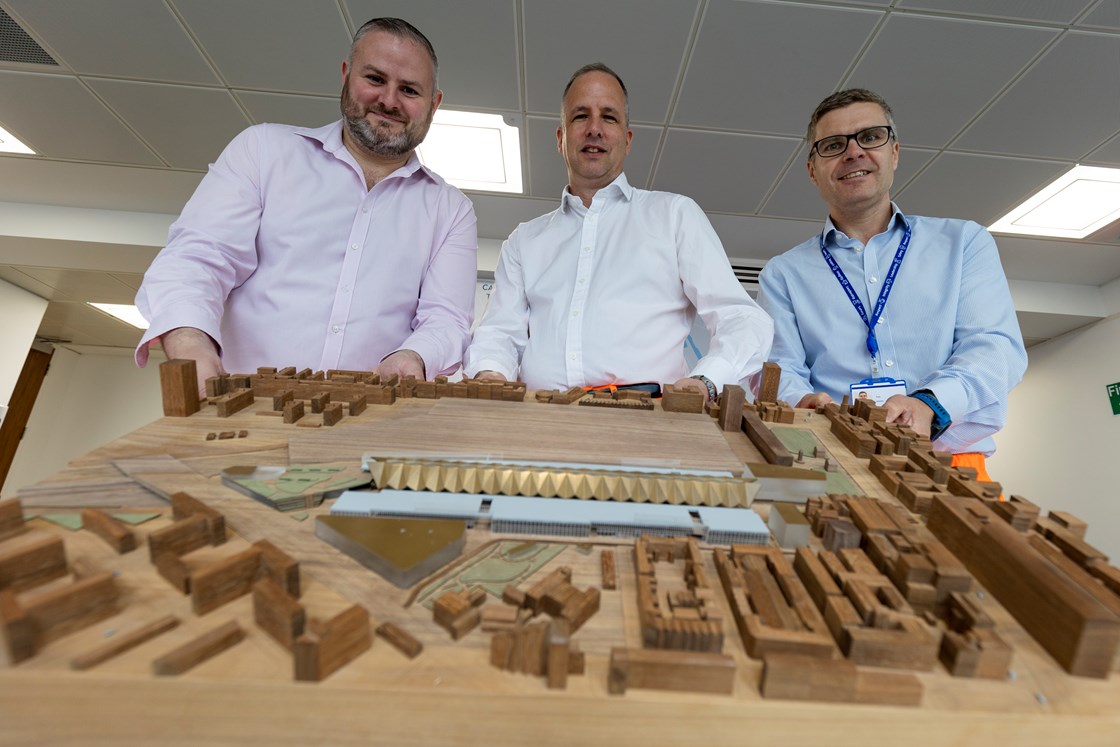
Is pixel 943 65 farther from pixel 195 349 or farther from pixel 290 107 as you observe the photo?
pixel 290 107

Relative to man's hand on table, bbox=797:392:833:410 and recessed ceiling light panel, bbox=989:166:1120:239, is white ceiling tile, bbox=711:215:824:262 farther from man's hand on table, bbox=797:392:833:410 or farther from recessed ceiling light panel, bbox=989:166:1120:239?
man's hand on table, bbox=797:392:833:410

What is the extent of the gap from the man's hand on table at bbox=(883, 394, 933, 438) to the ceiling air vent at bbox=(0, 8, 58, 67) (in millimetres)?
3960

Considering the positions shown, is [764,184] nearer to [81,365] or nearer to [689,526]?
[689,526]

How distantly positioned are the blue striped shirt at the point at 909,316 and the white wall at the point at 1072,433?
416 centimetres

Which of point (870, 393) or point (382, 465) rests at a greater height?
point (870, 393)

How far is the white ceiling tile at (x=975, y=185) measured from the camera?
10.3ft

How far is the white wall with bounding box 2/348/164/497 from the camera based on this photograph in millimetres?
8414

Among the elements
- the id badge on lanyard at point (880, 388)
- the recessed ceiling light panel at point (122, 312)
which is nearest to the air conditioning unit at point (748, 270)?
the id badge on lanyard at point (880, 388)

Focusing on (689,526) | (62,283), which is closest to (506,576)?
(689,526)

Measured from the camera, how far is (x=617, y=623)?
1.51 feet

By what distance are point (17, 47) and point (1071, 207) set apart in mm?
6270

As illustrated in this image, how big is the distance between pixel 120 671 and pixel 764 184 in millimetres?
3931

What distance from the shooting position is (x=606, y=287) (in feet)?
5.54

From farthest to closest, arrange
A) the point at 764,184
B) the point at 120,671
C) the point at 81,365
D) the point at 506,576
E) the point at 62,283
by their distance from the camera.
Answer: the point at 81,365 → the point at 62,283 → the point at 764,184 → the point at 506,576 → the point at 120,671
